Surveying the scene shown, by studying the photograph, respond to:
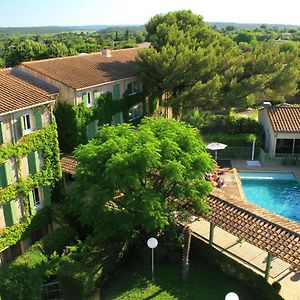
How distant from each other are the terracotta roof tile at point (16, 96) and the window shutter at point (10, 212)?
5.92 metres

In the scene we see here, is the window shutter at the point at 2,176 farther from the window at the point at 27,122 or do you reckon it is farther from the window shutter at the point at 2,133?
the window at the point at 27,122

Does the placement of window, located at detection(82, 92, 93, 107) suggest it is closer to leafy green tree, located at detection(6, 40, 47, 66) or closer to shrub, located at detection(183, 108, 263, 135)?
shrub, located at detection(183, 108, 263, 135)

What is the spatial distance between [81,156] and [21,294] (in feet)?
25.9

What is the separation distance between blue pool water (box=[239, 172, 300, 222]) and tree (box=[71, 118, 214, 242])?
1099 cm

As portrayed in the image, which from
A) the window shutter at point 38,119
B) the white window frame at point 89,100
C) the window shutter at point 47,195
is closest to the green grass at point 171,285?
the window shutter at point 47,195

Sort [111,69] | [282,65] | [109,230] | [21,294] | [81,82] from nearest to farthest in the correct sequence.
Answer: [21,294] → [109,230] → [81,82] → [111,69] → [282,65]

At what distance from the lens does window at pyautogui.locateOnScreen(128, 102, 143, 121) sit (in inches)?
1622

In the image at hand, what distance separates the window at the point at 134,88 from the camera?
40.1 m

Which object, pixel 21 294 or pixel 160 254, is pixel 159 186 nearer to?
pixel 160 254

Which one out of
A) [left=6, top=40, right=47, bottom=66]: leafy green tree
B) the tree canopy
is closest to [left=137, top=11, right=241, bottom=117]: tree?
the tree canopy

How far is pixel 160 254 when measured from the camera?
72.2 feet

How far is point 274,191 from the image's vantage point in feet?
107

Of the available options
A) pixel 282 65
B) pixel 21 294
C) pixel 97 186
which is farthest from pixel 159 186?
pixel 282 65

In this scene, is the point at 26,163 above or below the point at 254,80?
below
